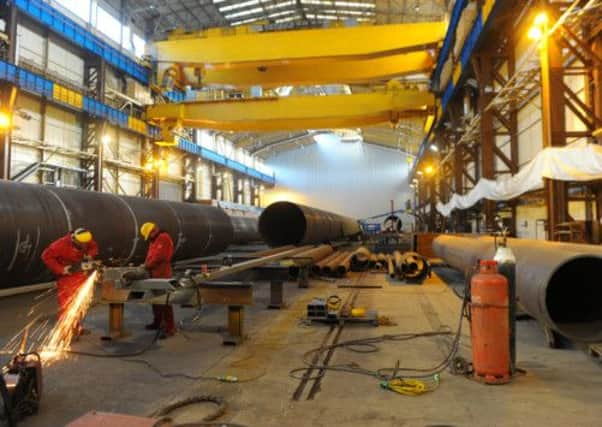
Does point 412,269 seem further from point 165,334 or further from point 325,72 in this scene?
point 165,334

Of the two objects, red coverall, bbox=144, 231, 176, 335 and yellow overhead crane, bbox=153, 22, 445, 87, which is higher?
yellow overhead crane, bbox=153, 22, 445, 87

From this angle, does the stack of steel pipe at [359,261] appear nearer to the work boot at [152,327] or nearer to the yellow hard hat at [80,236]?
the work boot at [152,327]

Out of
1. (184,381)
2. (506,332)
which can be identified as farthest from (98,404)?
(506,332)

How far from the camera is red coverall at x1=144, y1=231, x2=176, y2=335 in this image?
4547 mm

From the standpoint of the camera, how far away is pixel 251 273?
5.71 m

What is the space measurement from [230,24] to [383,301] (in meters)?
19.7

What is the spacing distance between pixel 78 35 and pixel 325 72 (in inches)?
395

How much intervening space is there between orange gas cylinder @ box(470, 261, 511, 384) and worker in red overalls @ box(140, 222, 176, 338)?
116 inches

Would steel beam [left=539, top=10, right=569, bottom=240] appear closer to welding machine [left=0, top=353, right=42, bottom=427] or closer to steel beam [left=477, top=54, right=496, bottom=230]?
steel beam [left=477, top=54, right=496, bottom=230]

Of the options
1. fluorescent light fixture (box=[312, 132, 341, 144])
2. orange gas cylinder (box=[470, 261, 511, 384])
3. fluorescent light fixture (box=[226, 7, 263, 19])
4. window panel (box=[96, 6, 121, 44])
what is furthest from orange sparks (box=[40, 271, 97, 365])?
fluorescent light fixture (box=[312, 132, 341, 144])

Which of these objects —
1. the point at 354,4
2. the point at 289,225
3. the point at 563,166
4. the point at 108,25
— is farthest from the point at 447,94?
the point at 108,25

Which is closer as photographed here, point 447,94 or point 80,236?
point 80,236

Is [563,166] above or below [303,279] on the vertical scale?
above

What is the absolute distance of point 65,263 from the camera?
4.59 metres
